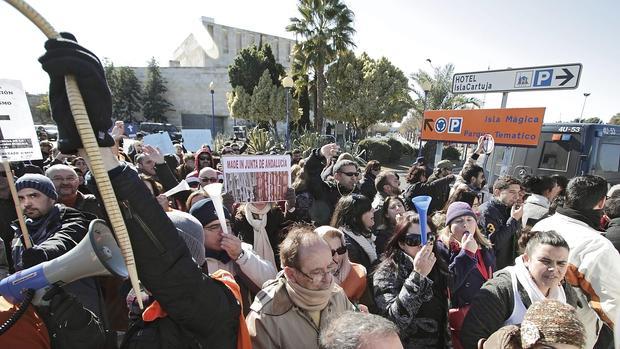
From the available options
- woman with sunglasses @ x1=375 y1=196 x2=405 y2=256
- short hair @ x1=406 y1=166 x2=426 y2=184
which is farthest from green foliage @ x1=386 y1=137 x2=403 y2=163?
woman with sunglasses @ x1=375 y1=196 x2=405 y2=256

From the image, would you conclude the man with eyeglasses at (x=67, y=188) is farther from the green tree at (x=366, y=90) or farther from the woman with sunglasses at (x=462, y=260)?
the green tree at (x=366, y=90)

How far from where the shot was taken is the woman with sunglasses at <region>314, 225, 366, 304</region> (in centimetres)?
239

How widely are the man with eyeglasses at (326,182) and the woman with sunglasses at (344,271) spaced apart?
1.65 m

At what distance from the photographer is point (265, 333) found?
1.71 meters

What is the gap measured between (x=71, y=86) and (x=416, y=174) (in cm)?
552

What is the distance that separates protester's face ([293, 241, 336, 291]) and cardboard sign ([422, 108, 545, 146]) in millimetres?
6236

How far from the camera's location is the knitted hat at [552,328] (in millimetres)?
1511

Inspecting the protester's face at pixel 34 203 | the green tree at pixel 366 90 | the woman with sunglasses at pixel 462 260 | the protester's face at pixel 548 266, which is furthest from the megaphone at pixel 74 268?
the green tree at pixel 366 90

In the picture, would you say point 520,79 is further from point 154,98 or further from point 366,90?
point 154,98

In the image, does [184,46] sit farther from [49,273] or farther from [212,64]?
[49,273]

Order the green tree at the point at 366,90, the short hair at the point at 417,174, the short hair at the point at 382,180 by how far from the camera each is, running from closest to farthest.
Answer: the short hair at the point at 382,180 → the short hair at the point at 417,174 → the green tree at the point at 366,90

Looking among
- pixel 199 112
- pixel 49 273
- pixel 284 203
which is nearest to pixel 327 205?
pixel 284 203

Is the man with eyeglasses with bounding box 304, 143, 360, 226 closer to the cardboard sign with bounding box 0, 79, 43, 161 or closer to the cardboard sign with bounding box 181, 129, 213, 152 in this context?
the cardboard sign with bounding box 0, 79, 43, 161

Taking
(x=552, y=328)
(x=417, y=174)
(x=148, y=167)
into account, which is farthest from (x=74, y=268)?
(x=417, y=174)
